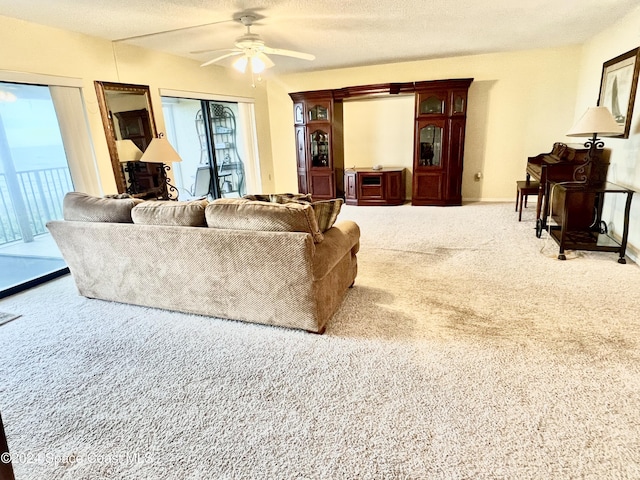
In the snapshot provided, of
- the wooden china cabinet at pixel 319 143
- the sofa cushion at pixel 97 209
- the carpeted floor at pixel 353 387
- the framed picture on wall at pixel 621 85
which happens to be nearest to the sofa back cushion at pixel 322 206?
the carpeted floor at pixel 353 387

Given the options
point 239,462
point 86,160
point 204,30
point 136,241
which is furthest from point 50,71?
point 239,462

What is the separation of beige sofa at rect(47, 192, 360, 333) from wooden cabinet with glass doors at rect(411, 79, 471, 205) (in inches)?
144

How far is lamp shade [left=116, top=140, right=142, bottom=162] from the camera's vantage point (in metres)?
4.27

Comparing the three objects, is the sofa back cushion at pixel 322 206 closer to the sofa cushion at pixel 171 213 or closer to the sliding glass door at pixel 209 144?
the sofa cushion at pixel 171 213

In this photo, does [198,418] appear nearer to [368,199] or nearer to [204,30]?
[204,30]

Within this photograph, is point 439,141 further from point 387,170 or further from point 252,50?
point 252,50

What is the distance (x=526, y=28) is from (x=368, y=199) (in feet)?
10.5

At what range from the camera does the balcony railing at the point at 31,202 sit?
143 inches

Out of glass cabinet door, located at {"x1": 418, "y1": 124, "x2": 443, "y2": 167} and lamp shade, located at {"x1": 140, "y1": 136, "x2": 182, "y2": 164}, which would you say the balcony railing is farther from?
glass cabinet door, located at {"x1": 418, "y1": 124, "x2": 443, "y2": 167}

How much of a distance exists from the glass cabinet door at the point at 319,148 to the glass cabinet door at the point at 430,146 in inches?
65.3

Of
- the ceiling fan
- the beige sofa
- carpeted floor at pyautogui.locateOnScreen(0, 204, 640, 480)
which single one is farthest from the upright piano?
the ceiling fan

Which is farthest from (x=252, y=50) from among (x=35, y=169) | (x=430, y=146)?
(x=430, y=146)

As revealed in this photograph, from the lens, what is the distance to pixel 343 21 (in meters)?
3.77

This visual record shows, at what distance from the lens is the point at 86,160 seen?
12.9 feet
